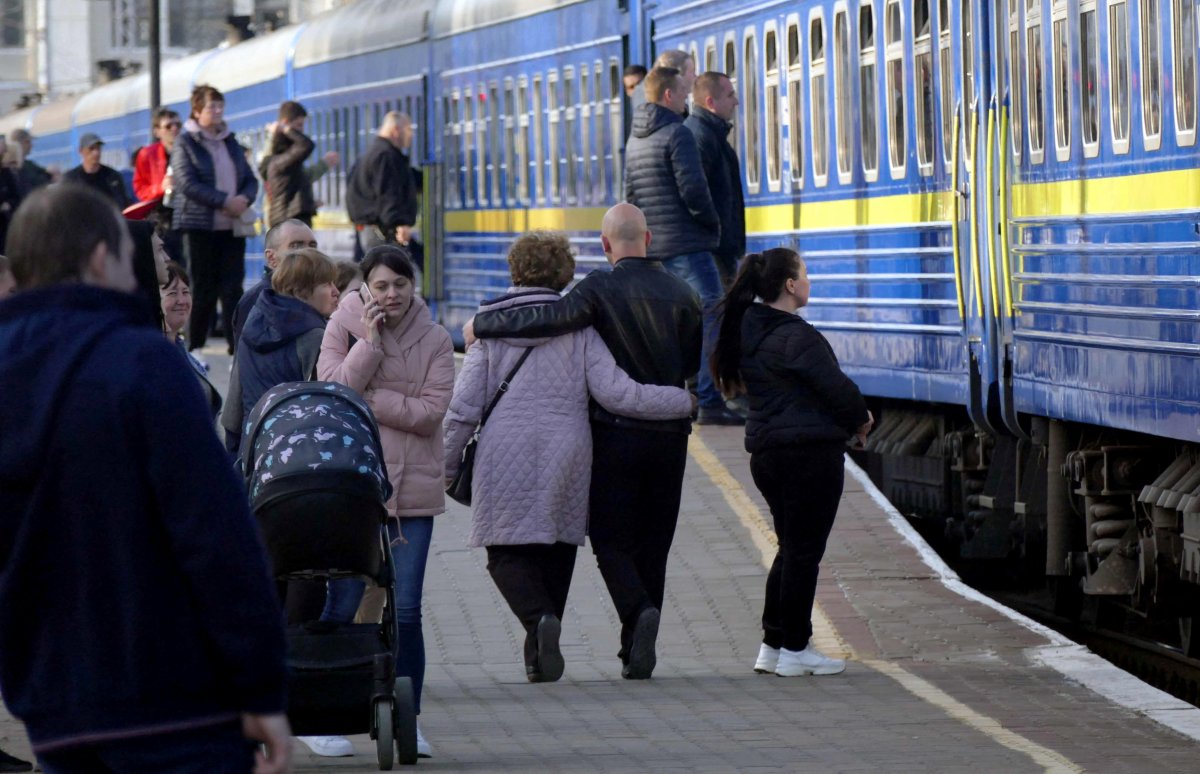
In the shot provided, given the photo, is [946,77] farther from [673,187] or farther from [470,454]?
[470,454]

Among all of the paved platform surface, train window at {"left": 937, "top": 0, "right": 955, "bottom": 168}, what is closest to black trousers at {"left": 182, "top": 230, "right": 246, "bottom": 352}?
train window at {"left": 937, "top": 0, "right": 955, "bottom": 168}

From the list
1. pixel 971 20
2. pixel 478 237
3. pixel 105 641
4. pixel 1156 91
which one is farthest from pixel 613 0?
pixel 105 641

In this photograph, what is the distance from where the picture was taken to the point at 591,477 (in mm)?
10836

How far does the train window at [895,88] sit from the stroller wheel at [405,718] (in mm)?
8335

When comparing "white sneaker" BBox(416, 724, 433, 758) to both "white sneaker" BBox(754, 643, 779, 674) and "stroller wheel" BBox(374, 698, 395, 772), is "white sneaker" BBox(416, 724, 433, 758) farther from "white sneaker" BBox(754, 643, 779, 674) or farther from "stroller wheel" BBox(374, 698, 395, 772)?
"white sneaker" BBox(754, 643, 779, 674)

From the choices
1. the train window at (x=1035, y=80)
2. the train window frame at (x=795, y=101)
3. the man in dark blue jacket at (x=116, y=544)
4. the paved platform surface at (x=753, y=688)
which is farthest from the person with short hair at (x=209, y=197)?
the man in dark blue jacket at (x=116, y=544)

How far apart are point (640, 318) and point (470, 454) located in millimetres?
813

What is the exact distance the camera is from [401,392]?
9.32 meters

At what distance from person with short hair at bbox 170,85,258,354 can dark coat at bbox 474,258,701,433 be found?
26.3ft

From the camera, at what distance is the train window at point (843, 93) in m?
17.5

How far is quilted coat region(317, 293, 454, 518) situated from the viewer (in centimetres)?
923

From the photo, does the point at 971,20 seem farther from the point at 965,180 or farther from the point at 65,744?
the point at 65,744

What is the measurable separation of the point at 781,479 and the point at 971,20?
4942mm

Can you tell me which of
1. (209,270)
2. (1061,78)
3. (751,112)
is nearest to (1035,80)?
(1061,78)
